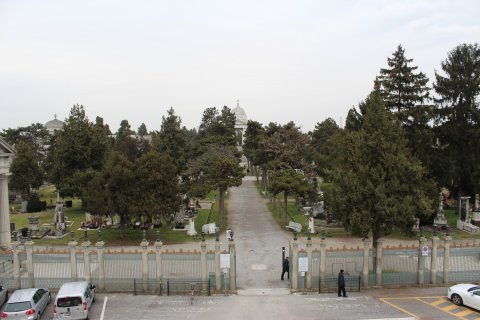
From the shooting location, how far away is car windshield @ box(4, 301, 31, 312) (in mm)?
20956

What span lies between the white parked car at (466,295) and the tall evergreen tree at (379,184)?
4747 mm

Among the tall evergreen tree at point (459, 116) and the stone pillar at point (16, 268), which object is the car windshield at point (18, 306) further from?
the tall evergreen tree at point (459, 116)

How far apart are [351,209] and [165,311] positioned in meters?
12.3

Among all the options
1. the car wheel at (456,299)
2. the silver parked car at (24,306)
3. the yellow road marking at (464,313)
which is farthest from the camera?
the car wheel at (456,299)

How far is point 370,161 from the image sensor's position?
1081 inches

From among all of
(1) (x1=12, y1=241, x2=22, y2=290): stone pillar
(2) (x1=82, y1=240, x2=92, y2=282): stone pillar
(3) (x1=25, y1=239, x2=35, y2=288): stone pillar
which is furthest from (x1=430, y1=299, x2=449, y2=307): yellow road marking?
(1) (x1=12, y1=241, x2=22, y2=290): stone pillar

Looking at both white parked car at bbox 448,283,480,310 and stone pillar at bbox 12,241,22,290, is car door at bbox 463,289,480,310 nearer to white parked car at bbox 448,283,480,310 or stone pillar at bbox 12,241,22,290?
white parked car at bbox 448,283,480,310

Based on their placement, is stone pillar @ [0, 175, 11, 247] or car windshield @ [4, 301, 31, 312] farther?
stone pillar @ [0, 175, 11, 247]

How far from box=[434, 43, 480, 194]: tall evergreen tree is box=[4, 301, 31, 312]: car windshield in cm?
3616

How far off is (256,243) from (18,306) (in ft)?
69.9

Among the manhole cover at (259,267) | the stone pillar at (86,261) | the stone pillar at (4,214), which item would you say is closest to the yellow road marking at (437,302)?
the manhole cover at (259,267)

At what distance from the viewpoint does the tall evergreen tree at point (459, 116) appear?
140ft

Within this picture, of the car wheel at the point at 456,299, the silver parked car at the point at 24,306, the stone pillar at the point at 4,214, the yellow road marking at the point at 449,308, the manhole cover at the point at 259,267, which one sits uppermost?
the stone pillar at the point at 4,214

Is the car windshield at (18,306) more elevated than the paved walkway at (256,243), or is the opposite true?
the car windshield at (18,306)
